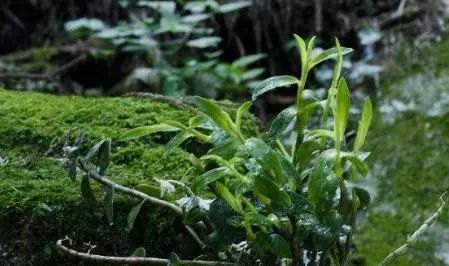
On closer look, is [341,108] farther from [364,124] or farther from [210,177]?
[210,177]

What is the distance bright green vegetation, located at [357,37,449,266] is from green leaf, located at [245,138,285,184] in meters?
0.58

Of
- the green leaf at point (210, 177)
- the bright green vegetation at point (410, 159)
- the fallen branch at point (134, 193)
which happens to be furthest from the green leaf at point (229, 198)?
the bright green vegetation at point (410, 159)

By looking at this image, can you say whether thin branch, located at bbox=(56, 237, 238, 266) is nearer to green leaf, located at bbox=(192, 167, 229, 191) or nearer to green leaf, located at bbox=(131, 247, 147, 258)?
green leaf, located at bbox=(131, 247, 147, 258)

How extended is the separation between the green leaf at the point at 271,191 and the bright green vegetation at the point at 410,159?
0.56 meters

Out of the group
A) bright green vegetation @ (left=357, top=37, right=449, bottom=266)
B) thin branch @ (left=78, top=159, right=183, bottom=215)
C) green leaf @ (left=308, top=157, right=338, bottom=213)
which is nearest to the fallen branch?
thin branch @ (left=78, top=159, right=183, bottom=215)

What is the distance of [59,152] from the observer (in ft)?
4.23

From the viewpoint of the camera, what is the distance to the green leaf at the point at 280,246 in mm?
831

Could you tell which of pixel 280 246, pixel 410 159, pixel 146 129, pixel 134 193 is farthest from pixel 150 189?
pixel 410 159

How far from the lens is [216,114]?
2.75 ft

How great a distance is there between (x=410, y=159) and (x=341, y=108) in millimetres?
977

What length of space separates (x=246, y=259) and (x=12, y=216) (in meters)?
0.40

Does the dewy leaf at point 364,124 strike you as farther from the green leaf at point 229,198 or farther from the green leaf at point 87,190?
the green leaf at point 87,190

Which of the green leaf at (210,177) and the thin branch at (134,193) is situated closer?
the green leaf at (210,177)

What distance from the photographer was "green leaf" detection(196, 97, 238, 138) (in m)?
0.83
